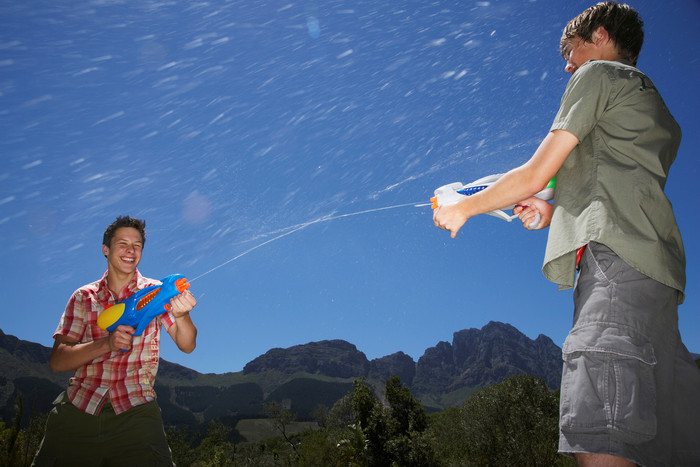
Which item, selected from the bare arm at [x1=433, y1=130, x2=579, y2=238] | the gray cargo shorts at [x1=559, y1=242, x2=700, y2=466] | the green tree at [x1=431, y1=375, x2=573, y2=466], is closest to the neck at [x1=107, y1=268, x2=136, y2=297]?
the bare arm at [x1=433, y1=130, x2=579, y2=238]

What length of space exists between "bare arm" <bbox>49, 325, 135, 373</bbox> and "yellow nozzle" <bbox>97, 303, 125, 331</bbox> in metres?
0.15

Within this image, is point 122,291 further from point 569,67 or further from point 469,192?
point 569,67

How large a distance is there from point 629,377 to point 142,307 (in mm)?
3281

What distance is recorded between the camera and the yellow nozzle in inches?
141

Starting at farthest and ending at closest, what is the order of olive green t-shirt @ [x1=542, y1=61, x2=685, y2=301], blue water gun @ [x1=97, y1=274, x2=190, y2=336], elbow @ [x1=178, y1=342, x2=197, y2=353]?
elbow @ [x1=178, y1=342, x2=197, y2=353] < blue water gun @ [x1=97, y1=274, x2=190, y2=336] < olive green t-shirt @ [x1=542, y1=61, x2=685, y2=301]

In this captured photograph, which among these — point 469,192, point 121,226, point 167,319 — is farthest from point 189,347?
point 469,192

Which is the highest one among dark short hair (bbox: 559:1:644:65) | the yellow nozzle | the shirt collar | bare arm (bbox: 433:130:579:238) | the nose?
dark short hair (bbox: 559:1:644:65)

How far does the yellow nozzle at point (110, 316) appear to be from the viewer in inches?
141

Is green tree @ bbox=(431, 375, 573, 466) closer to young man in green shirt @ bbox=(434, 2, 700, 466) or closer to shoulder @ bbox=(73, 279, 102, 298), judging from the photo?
shoulder @ bbox=(73, 279, 102, 298)

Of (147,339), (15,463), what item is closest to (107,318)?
(147,339)

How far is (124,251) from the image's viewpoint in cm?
406

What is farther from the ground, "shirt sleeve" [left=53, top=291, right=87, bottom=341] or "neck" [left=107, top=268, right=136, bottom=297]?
"neck" [left=107, top=268, right=136, bottom=297]

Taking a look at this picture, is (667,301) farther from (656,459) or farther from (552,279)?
(656,459)

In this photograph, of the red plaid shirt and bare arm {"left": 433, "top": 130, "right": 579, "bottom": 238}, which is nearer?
bare arm {"left": 433, "top": 130, "right": 579, "bottom": 238}
